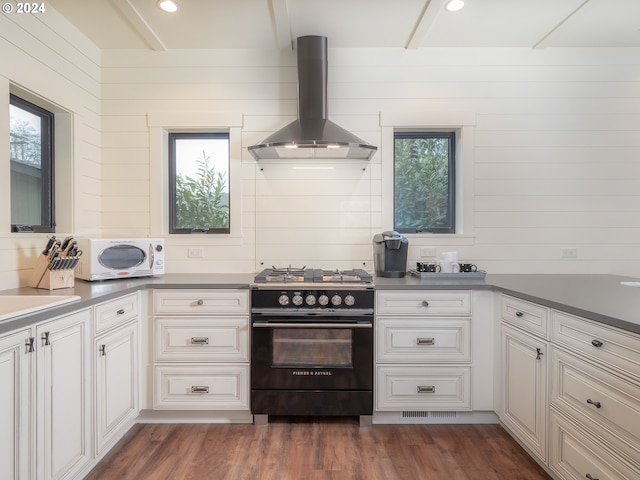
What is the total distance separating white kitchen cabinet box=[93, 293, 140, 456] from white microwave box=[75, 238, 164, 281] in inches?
11.6

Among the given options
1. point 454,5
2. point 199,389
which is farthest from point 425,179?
point 199,389

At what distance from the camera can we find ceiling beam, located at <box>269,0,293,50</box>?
234 centimetres

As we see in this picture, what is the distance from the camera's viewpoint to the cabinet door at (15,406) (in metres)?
1.34

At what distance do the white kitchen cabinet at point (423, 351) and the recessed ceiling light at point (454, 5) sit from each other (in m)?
1.85

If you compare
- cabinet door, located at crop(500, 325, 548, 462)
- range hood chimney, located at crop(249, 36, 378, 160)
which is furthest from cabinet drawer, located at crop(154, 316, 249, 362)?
cabinet door, located at crop(500, 325, 548, 462)

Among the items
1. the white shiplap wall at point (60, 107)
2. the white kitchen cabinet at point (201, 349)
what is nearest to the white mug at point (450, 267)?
the white kitchen cabinet at point (201, 349)

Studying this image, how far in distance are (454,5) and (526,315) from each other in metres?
1.97

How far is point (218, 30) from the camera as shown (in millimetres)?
2662

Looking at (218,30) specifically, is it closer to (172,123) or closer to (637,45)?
(172,123)

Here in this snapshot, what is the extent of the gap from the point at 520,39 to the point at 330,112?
5.05 feet

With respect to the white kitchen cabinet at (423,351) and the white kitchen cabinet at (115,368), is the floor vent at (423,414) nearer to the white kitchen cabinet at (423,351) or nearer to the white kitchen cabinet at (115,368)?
the white kitchen cabinet at (423,351)

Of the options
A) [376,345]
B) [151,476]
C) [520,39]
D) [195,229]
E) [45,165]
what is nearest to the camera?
[151,476]

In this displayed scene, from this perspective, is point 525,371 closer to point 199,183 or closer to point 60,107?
point 199,183

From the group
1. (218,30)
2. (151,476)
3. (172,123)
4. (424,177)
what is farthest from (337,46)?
(151,476)
